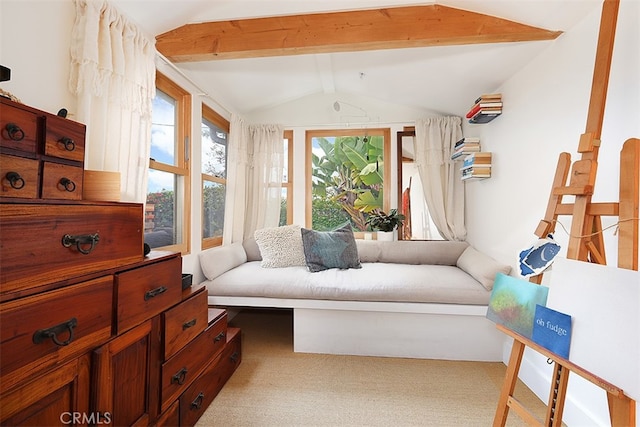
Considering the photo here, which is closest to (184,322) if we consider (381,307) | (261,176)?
(381,307)

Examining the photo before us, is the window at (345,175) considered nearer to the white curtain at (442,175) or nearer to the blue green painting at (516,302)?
the white curtain at (442,175)

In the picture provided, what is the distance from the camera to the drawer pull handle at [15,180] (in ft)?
2.31

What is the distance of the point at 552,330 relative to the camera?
1013 mm

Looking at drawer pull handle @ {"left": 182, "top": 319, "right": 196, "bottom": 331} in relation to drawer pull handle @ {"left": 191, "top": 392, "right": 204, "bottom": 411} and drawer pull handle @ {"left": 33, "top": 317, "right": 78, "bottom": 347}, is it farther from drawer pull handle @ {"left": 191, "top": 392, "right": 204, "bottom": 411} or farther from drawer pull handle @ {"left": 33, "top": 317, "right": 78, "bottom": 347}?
drawer pull handle @ {"left": 33, "top": 317, "right": 78, "bottom": 347}

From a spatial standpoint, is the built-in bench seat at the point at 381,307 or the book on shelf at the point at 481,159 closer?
the built-in bench seat at the point at 381,307

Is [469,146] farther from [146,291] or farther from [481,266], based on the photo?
[146,291]

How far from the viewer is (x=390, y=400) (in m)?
1.63

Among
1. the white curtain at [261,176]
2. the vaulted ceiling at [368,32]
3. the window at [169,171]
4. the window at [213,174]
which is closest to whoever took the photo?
the vaulted ceiling at [368,32]

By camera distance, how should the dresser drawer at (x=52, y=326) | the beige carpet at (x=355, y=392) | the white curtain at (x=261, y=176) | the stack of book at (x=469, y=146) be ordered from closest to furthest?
the dresser drawer at (x=52, y=326) → the beige carpet at (x=355, y=392) → the stack of book at (x=469, y=146) → the white curtain at (x=261, y=176)

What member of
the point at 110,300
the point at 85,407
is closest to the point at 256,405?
the point at 85,407

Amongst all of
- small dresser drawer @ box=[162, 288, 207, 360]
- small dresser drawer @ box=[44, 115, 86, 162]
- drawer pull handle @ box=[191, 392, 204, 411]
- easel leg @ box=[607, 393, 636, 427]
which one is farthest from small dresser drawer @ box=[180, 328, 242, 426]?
easel leg @ box=[607, 393, 636, 427]

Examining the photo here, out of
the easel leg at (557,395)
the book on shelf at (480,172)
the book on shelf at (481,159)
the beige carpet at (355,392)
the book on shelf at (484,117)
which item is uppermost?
the book on shelf at (484,117)

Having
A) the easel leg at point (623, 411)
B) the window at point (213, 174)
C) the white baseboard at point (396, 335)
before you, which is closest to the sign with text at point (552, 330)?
the easel leg at point (623, 411)

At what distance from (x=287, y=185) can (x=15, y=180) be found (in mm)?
2793
